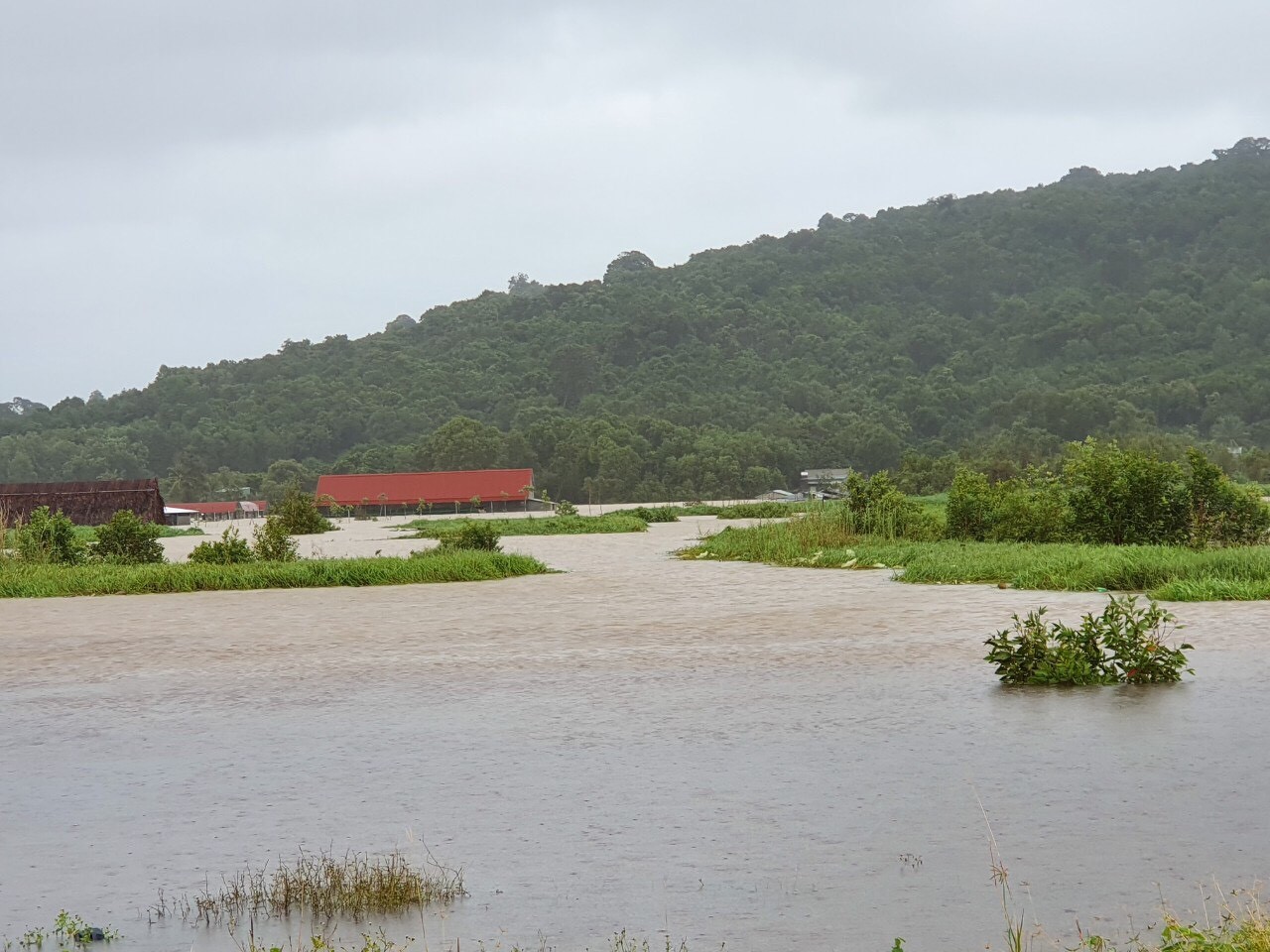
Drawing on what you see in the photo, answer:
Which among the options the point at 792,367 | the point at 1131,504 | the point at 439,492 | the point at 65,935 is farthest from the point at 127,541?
the point at 792,367

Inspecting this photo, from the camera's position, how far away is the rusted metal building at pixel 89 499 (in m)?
51.6

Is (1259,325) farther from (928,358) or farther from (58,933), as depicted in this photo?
(58,933)

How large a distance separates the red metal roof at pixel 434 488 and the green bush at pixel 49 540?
4677cm

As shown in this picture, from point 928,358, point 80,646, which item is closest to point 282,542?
point 80,646

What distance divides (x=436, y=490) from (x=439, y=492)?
9.7 inches

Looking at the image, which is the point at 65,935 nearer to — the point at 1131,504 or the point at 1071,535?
the point at 1131,504

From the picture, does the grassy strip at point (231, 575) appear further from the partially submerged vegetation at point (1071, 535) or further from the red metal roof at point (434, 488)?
the red metal roof at point (434, 488)

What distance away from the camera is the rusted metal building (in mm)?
51625

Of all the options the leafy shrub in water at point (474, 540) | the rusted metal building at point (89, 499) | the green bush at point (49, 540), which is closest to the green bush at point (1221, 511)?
the leafy shrub in water at point (474, 540)

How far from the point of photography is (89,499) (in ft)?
177

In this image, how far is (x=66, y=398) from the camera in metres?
125

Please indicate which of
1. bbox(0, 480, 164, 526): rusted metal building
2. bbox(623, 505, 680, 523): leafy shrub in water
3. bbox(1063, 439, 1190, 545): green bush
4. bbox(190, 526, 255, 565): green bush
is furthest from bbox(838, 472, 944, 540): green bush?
bbox(0, 480, 164, 526): rusted metal building

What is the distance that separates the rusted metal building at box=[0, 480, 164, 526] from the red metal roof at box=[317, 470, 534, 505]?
18436 millimetres

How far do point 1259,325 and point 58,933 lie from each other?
115 metres
